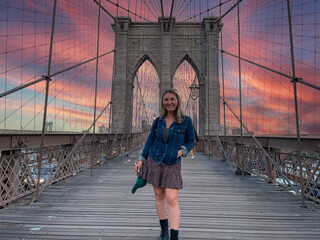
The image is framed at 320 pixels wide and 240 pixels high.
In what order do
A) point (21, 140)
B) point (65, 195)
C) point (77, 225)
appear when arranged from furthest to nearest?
point (21, 140), point (65, 195), point (77, 225)

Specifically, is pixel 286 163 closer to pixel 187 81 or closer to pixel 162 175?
pixel 162 175

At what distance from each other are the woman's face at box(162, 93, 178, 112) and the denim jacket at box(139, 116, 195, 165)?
104mm

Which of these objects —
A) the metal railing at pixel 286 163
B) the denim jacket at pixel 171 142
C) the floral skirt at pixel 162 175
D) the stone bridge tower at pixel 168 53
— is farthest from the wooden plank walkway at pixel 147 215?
the stone bridge tower at pixel 168 53

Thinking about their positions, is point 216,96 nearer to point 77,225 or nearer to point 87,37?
point 87,37

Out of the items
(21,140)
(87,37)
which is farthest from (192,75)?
(21,140)

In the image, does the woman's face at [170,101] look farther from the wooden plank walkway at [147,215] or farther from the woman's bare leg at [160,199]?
the wooden plank walkway at [147,215]

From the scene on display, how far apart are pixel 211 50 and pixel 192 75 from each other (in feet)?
10.5

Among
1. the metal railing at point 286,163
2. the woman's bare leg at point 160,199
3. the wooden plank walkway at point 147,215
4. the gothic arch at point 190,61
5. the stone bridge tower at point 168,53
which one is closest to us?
the woman's bare leg at point 160,199

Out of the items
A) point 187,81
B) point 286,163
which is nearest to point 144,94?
point 187,81

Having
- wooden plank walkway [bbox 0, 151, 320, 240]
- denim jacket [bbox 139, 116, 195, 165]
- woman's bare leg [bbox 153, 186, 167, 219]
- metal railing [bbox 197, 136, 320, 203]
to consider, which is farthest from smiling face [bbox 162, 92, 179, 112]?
metal railing [bbox 197, 136, 320, 203]

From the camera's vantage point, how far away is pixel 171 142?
5.21 ft

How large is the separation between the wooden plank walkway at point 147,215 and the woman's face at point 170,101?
1.09m

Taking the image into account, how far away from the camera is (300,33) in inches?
227

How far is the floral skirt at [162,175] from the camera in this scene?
1.56 m
